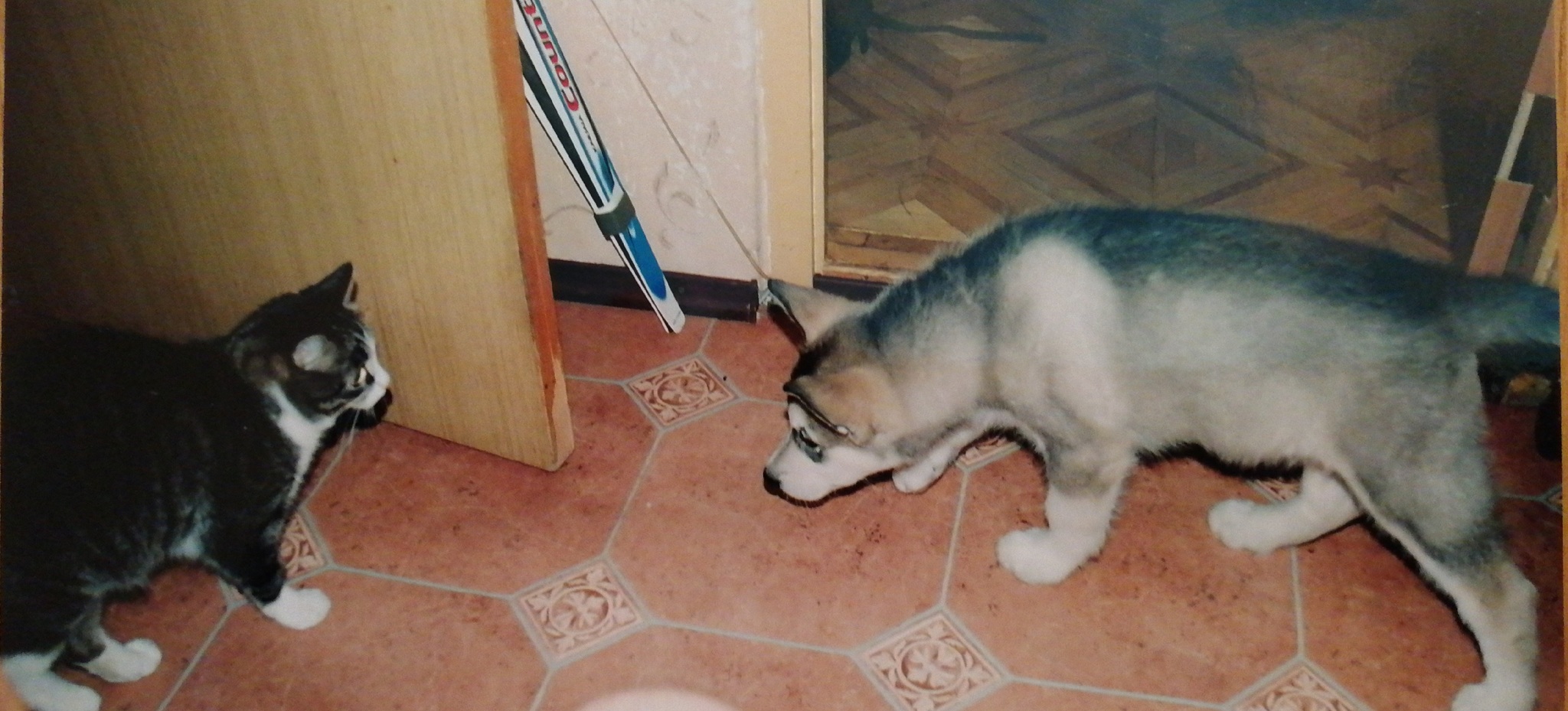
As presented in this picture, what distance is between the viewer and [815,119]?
2.10m

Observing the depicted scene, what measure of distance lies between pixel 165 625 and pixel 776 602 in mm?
1007

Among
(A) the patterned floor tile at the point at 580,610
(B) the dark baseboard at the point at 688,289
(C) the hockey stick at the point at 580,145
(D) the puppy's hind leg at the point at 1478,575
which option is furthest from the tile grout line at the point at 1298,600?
(C) the hockey stick at the point at 580,145

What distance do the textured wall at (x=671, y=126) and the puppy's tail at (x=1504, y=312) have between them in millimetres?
1222

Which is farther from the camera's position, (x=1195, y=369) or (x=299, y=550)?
(x=299, y=550)

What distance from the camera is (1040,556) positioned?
1821 mm

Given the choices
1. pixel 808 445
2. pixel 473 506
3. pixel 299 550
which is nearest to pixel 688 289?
pixel 473 506

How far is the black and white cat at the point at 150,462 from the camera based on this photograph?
1385 millimetres

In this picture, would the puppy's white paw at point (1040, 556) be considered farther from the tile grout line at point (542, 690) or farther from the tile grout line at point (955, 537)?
the tile grout line at point (542, 690)

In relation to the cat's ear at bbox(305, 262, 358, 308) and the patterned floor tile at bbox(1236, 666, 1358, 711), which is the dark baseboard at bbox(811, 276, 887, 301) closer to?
the cat's ear at bbox(305, 262, 358, 308)

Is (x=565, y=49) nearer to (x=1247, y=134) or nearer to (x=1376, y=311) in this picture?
(x=1376, y=311)

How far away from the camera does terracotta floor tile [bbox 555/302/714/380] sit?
7.60 ft

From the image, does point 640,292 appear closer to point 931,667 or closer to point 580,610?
point 580,610

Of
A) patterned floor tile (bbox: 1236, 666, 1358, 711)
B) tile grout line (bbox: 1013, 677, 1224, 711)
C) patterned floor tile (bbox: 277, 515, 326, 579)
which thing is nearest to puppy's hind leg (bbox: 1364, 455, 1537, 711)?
patterned floor tile (bbox: 1236, 666, 1358, 711)

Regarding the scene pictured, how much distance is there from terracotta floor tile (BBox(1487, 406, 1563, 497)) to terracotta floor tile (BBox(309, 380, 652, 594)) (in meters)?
1.62
